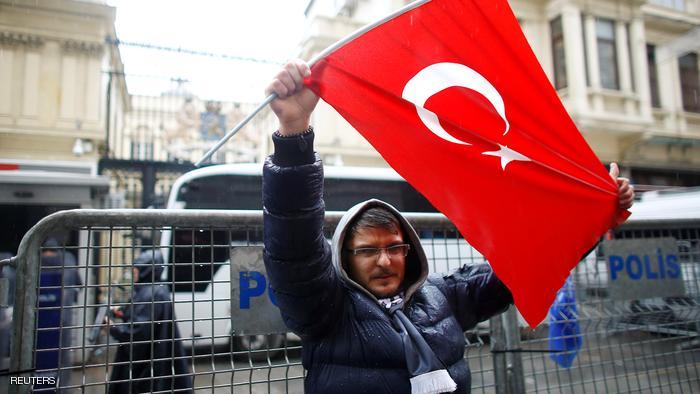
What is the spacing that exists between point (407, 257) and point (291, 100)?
812 millimetres

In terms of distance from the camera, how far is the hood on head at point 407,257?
1689 millimetres

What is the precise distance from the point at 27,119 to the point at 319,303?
12.0 m

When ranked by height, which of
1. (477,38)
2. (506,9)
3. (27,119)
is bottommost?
(477,38)

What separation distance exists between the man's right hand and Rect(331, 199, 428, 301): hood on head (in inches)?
15.3

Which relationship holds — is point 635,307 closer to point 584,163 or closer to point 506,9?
point 584,163

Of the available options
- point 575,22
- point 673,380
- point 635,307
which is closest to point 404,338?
point 635,307

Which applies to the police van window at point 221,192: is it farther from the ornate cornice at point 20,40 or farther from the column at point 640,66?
the column at point 640,66

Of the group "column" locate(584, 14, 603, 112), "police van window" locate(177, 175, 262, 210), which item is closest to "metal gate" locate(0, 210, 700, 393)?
"police van window" locate(177, 175, 262, 210)

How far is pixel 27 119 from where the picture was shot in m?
10.8

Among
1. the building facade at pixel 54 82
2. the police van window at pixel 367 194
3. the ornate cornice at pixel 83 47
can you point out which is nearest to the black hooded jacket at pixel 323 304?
the police van window at pixel 367 194

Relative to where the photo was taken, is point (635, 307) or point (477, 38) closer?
point (477, 38)

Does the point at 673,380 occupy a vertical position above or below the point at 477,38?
below

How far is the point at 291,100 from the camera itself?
153cm

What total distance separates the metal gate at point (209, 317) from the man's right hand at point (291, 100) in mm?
637
